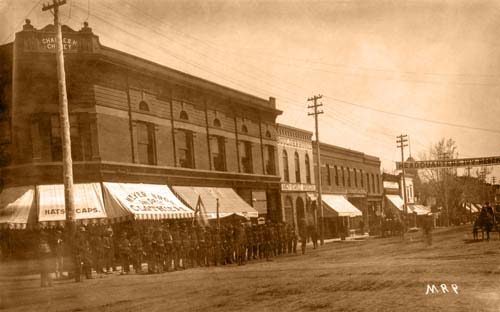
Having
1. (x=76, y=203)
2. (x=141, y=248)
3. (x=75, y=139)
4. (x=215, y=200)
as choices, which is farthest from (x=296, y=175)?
(x=141, y=248)

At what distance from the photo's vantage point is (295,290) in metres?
11.8

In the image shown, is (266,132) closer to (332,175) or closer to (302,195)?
(302,195)

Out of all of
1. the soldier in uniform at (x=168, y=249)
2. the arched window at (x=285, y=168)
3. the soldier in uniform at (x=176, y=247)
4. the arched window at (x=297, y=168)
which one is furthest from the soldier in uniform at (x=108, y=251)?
the arched window at (x=297, y=168)

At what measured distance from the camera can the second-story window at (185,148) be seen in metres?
28.2

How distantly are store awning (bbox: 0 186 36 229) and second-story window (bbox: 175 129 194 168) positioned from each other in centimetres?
821

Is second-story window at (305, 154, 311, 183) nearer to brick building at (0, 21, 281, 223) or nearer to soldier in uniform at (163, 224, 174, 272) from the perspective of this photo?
brick building at (0, 21, 281, 223)

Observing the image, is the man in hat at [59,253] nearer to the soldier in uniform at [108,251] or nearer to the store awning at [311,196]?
the soldier in uniform at [108,251]

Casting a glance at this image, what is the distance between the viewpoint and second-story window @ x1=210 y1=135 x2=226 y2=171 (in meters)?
31.1

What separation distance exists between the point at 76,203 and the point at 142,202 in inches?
111

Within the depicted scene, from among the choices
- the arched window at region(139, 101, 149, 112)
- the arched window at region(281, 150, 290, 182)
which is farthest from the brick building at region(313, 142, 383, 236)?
the arched window at region(139, 101, 149, 112)

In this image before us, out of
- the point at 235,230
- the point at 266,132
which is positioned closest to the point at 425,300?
the point at 235,230

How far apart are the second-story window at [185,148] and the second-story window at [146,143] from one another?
1.92m

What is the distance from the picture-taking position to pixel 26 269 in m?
20.0

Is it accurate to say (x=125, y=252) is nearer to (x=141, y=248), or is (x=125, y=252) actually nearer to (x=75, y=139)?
(x=141, y=248)
